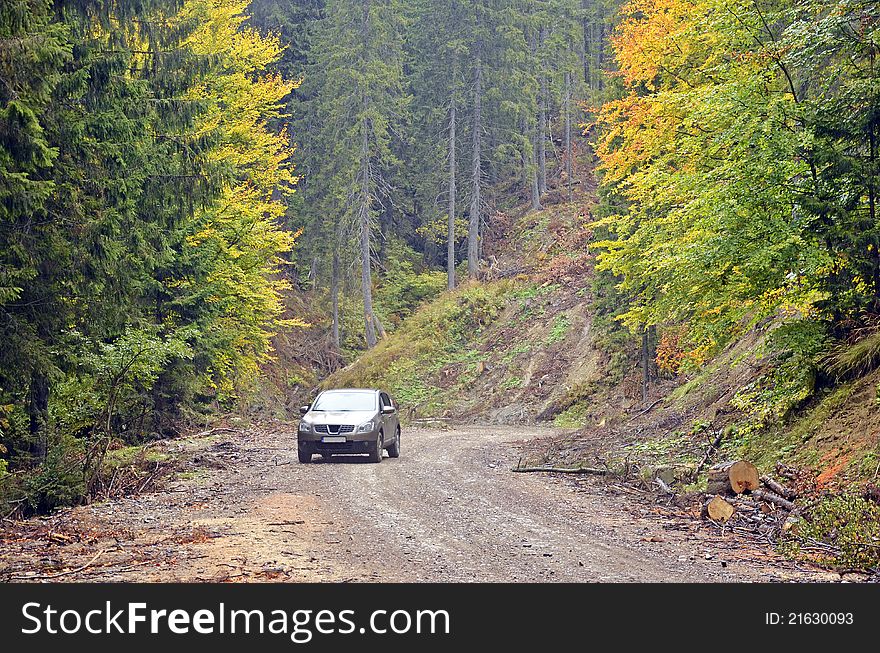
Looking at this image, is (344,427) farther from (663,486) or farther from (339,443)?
(663,486)

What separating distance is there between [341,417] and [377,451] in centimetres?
119

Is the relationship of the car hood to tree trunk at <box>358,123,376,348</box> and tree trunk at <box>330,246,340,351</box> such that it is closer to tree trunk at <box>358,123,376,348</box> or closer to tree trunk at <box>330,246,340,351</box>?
tree trunk at <box>358,123,376,348</box>

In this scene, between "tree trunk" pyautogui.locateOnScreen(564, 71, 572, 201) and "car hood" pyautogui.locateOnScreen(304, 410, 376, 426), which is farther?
"tree trunk" pyautogui.locateOnScreen(564, 71, 572, 201)

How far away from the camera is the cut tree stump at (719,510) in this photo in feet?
36.2

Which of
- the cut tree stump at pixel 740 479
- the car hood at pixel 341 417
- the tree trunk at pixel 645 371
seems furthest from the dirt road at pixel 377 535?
the tree trunk at pixel 645 371

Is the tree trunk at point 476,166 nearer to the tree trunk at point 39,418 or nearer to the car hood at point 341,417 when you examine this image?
the car hood at point 341,417

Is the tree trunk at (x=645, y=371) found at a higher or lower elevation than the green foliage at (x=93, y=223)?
lower

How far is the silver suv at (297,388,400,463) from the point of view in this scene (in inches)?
736

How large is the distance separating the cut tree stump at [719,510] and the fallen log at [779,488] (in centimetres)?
70

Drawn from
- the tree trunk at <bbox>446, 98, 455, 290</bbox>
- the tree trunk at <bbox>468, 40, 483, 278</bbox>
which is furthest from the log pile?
the tree trunk at <bbox>468, 40, 483, 278</bbox>

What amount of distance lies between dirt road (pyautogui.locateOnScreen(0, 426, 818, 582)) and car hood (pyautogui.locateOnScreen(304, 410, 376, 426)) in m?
1.62

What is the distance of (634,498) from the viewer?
1359 centimetres
